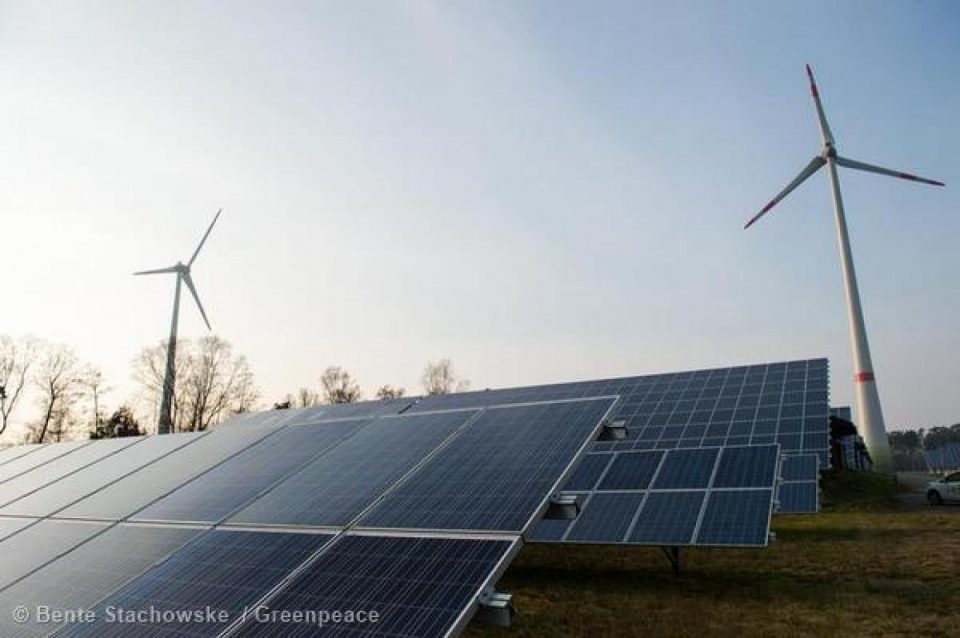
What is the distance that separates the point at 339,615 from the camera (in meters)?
5.41

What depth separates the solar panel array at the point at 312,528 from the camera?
5754 mm

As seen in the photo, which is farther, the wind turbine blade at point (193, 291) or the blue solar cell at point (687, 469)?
the wind turbine blade at point (193, 291)

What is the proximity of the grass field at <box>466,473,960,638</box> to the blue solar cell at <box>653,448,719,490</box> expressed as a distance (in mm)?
2009

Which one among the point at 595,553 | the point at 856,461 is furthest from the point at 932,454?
the point at 595,553

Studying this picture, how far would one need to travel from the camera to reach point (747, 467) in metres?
14.6

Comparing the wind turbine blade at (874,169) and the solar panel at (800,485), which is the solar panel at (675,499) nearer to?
the solar panel at (800,485)

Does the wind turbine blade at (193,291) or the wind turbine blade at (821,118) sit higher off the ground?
the wind turbine blade at (821,118)

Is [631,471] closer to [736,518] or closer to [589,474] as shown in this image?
[589,474]

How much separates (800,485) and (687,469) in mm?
6640

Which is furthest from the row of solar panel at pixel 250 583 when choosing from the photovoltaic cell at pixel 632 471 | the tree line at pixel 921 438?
the tree line at pixel 921 438

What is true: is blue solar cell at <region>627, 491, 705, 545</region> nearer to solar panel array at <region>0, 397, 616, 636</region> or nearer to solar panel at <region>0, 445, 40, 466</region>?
solar panel array at <region>0, 397, 616, 636</region>

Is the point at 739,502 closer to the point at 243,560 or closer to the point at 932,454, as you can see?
the point at 243,560

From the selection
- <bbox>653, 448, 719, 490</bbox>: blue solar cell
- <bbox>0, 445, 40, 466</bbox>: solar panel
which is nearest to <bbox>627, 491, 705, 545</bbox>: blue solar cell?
<bbox>653, 448, 719, 490</bbox>: blue solar cell

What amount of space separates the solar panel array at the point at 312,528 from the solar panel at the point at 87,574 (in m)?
0.03
